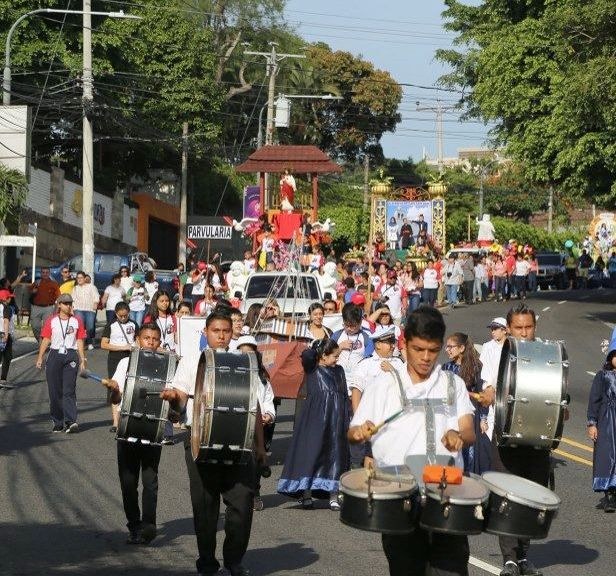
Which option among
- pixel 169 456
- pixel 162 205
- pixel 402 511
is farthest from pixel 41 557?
pixel 162 205

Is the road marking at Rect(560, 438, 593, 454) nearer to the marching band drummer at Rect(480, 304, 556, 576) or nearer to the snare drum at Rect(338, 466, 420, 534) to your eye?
the marching band drummer at Rect(480, 304, 556, 576)

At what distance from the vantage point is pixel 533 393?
9289 millimetres

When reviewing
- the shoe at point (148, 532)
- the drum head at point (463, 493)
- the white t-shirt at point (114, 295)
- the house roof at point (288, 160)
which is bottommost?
the shoe at point (148, 532)

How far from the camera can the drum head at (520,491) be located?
270 inches

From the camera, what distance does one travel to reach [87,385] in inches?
993

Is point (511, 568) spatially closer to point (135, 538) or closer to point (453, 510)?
point (135, 538)

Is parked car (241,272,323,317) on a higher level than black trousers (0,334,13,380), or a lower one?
higher

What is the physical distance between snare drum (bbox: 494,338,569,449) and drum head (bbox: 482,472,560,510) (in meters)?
2.11

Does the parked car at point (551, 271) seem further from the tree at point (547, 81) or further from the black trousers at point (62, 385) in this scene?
the black trousers at point (62, 385)

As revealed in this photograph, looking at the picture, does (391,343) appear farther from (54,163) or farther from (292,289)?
(54,163)

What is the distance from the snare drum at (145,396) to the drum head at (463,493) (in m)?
4.26

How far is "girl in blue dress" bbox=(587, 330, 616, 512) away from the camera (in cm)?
1330

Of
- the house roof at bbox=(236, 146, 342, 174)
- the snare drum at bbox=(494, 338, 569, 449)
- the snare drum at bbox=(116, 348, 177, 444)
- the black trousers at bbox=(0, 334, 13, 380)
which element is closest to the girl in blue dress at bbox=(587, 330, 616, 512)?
the snare drum at bbox=(494, 338, 569, 449)

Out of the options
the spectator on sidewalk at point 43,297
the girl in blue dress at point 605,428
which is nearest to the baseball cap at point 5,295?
the spectator on sidewalk at point 43,297
